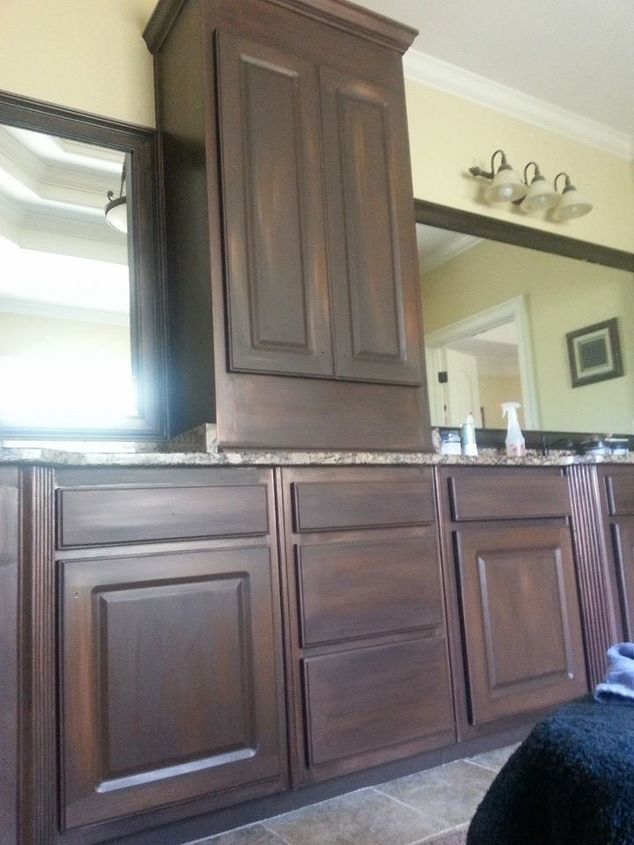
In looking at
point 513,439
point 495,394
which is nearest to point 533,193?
point 495,394

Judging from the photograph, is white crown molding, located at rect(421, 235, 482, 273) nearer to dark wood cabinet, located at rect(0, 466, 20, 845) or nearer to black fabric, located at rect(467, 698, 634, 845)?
dark wood cabinet, located at rect(0, 466, 20, 845)

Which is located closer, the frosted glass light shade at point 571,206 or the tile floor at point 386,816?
the tile floor at point 386,816

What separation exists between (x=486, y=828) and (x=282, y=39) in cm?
201

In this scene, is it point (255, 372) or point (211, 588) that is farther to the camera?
point (255, 372)

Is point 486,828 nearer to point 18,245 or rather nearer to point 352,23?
point 18,245

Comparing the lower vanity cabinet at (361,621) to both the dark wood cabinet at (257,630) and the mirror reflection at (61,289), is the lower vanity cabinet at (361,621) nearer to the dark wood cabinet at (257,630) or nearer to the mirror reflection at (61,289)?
the dark wood cabinet at (257,630)

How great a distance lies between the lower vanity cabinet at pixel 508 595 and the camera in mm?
1769

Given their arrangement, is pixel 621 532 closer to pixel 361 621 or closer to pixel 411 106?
pixel 361 621

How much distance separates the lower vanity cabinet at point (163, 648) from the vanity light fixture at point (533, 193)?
6.28 feet

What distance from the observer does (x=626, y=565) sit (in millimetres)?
2117

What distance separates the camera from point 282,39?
195cm

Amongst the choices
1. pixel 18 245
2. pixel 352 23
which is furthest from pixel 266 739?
pixel 352 23

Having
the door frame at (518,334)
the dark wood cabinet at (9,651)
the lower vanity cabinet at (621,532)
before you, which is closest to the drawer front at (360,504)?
the dark wood cabinet at (9,651)

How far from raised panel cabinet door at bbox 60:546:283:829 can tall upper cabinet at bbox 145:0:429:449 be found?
42 cm
